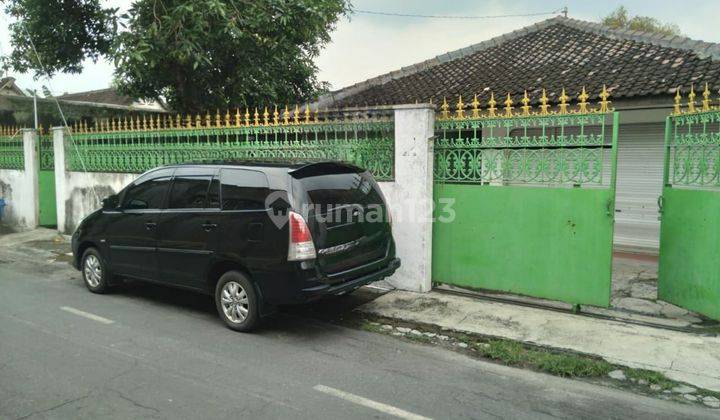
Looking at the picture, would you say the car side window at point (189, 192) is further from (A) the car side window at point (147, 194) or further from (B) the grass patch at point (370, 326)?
(B) the grass patch at point (370, 326)

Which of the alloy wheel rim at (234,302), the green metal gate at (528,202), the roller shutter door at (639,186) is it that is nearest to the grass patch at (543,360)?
the green metal gate at (528,202)

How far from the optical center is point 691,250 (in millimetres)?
5293

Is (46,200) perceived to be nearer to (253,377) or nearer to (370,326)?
(370,326)

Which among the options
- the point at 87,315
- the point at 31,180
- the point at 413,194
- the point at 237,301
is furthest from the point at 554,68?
the point at 31,180

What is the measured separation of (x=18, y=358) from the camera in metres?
4.37

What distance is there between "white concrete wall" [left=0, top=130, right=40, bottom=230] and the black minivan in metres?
7.03

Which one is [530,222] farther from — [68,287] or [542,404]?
[68,287]

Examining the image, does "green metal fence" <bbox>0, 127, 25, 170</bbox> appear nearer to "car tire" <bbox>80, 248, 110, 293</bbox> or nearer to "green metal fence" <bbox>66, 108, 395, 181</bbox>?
"green metal fence" <bbox>66, 108, 395, 181</bbox>

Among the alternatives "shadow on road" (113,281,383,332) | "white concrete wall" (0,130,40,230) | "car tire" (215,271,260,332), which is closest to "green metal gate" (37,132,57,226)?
"white concrete wall" (0,130,40,230)

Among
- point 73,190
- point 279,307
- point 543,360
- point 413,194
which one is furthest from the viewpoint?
point 73,190

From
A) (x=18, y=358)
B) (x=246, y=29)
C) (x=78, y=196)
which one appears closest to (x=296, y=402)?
(x=18, y=358)

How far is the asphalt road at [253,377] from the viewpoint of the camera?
139 inches

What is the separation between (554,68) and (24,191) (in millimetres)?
12165

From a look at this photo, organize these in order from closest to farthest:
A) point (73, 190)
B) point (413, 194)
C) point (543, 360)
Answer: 1. point (543, 360)
2. point (413, 194)
3. point (73, 190)
